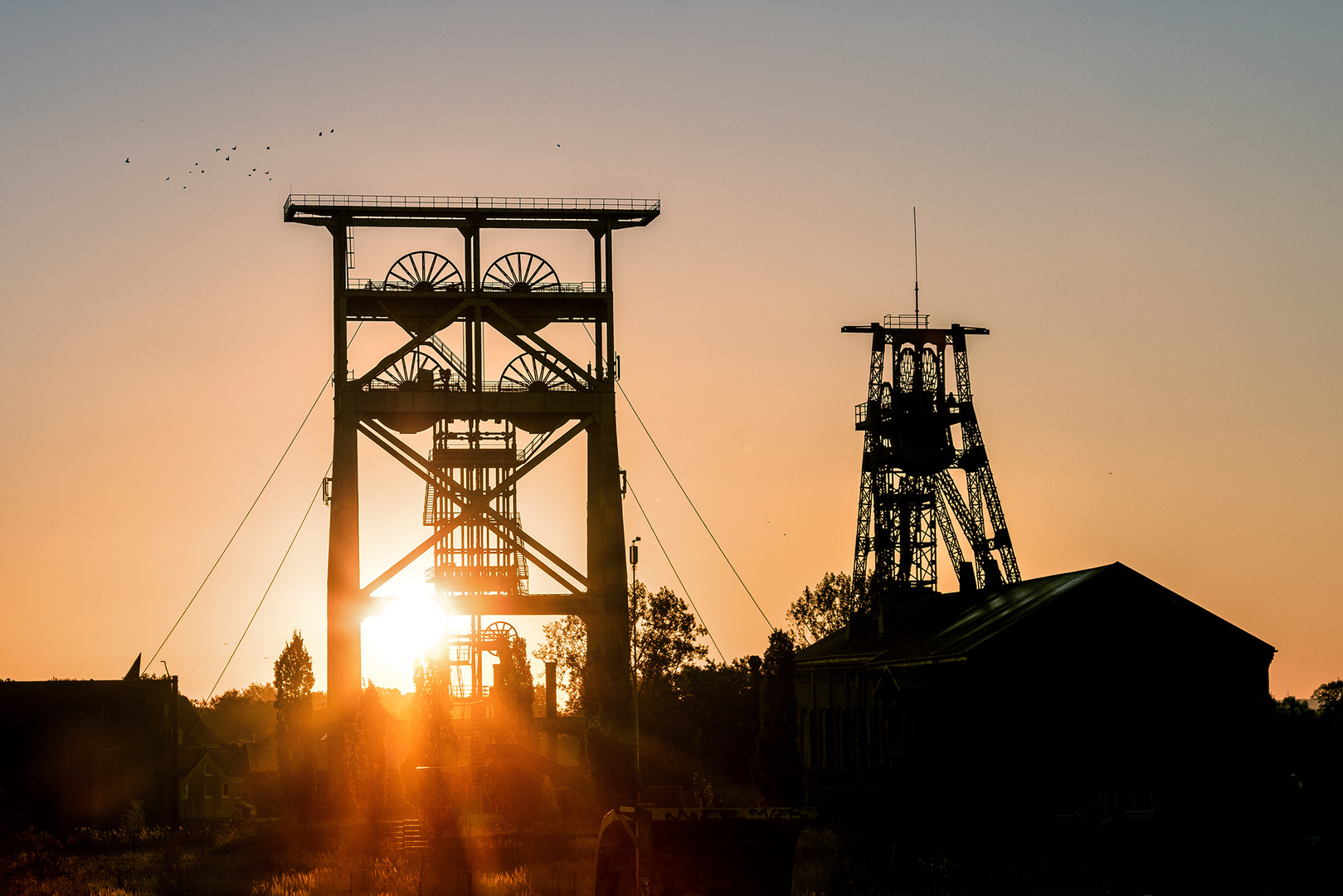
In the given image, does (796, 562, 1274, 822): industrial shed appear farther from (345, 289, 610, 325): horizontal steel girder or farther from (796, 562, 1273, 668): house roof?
(345, 289, 610, 325): horizontal steel girder

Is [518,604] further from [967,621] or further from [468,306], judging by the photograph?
[967,621]

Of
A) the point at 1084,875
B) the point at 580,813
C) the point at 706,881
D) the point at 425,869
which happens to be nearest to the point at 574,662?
the point at 580,813

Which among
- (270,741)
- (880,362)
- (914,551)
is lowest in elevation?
(270,741)

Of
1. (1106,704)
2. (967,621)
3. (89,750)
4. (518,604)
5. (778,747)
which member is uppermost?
(518,604)

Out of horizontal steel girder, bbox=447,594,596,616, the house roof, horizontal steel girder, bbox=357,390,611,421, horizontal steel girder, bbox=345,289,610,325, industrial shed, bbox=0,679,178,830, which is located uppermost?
horizontal steel girder, bbox=345,289,610,325

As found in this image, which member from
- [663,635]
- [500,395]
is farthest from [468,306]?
[663,635]

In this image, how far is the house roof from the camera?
108ft

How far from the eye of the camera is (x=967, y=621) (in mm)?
37094

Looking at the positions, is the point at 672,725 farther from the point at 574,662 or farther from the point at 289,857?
the point at 289,857

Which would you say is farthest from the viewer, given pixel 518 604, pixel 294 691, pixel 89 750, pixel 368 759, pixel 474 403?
pixel 294 691

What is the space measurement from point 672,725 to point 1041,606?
36141 mm

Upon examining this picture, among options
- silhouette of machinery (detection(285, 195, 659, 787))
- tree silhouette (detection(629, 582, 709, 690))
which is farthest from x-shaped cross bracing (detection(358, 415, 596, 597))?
tree silhouette (detection(629, 582, 709, 690))

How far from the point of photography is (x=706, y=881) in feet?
55.2

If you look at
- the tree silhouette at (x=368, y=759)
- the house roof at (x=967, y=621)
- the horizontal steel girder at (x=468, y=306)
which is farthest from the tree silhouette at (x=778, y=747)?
the horizontal steel girder at (x=468, y=306)
